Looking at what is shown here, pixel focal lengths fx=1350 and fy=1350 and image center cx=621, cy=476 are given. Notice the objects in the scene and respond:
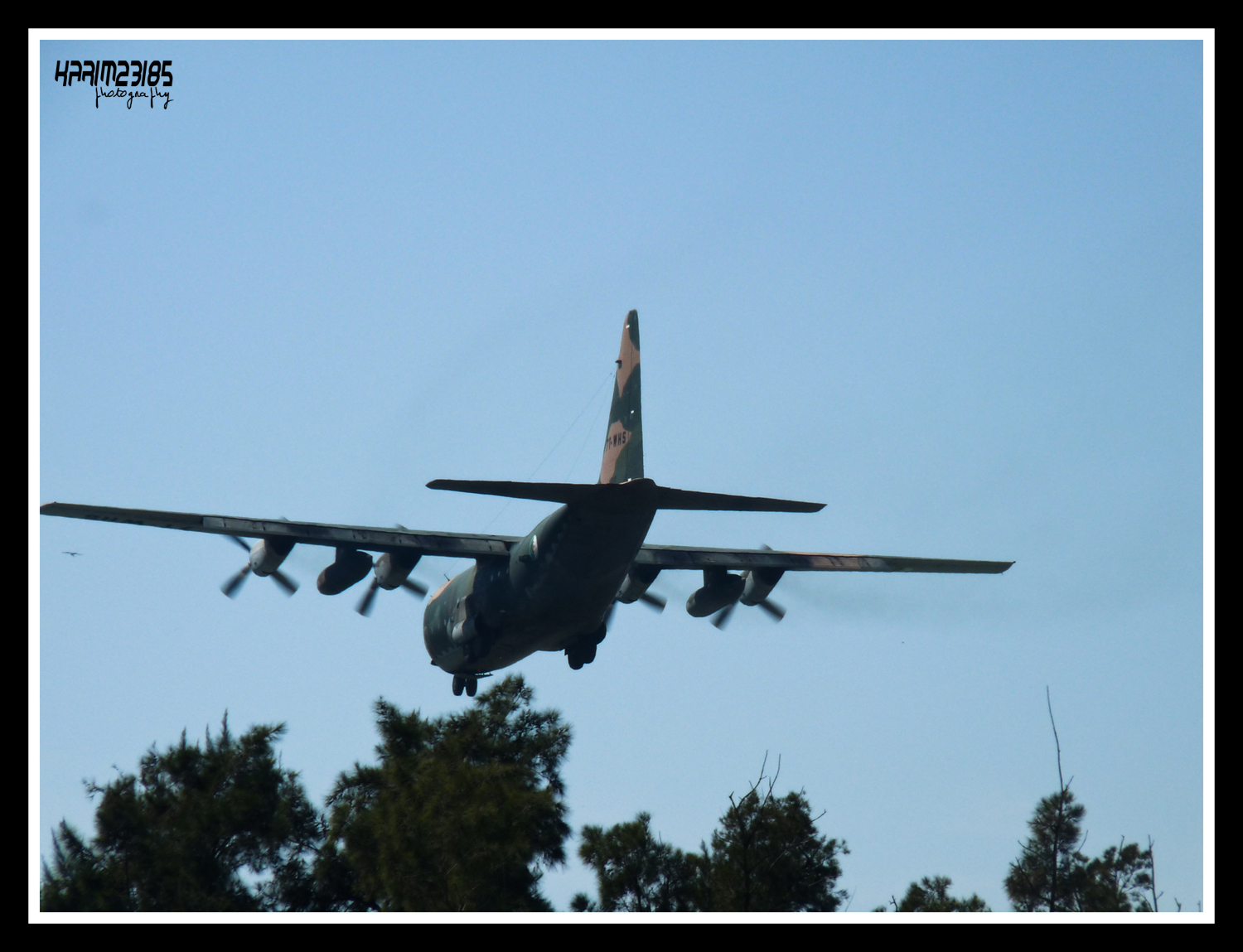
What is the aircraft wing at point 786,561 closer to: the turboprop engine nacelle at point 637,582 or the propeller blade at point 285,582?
the turboprop engine nacelle at point 637,582

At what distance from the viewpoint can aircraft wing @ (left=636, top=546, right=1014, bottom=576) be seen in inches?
1357

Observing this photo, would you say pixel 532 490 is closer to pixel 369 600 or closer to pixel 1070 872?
pixel 369 600

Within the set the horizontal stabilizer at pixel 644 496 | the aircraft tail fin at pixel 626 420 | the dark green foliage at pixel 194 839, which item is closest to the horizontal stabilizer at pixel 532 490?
the horizontal stabilizer at pixel 644 496

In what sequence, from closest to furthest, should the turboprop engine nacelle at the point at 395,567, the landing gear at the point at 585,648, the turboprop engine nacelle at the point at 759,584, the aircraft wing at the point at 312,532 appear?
1. the aircraft wing at the point at 312,532
2. the turboprop engine nacelle at the point at 395,567
3. the landing gear at the point at 585,648
4. the turboprop engine nacelle at the point at 759,584

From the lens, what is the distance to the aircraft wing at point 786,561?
3447cm

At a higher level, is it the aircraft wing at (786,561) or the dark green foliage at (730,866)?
the aircraft wing at (786,561)

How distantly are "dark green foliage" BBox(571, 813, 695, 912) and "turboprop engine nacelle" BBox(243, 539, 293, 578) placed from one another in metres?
10.2

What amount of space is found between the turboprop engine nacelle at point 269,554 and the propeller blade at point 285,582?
0.15 meters

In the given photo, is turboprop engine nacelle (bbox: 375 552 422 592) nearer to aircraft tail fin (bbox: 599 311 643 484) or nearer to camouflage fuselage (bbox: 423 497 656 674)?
camouflage fuselage (bbox: 423 497 656 674)

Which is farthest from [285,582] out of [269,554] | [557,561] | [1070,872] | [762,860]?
[1070,872]

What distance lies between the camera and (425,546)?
32156mm

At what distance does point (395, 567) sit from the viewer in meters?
32.6

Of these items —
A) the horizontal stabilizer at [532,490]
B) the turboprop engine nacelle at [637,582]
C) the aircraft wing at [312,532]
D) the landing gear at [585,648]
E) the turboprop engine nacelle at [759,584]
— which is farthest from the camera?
the turboprop engine nacelle at [637,582]

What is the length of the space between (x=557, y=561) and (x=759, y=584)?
8177 millimetres
